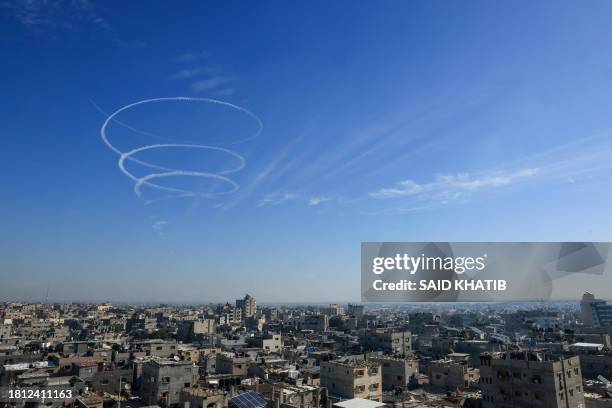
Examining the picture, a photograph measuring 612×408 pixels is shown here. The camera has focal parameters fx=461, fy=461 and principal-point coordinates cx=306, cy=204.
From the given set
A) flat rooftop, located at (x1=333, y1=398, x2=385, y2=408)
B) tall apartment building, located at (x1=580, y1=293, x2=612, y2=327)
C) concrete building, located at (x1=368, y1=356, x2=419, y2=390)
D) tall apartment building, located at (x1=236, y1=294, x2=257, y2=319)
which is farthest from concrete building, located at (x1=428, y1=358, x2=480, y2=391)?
tall apartment building, located at (x1=236, y1=294, x2=257, y2=319)

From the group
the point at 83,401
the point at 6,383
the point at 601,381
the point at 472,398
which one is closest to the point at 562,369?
the point at 472,398

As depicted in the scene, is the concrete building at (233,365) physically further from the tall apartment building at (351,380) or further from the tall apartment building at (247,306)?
the tall apartment building at (247,306)

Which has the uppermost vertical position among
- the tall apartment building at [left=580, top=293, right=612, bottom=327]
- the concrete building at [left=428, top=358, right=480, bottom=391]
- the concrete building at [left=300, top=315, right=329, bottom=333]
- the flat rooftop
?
the tall apartment building at [left=580, top=293, right=612, bottom=327]

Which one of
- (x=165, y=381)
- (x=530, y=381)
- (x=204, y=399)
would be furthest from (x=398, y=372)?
(x=204, y=399)

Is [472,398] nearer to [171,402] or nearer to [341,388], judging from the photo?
[341,388]

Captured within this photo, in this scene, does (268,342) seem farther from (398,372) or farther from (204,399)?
(204,399)

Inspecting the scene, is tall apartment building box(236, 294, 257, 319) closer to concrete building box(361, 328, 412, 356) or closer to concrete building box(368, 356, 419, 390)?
concrete building box(361, 328, 412, 356)
